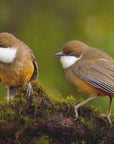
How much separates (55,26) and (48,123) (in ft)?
16.5

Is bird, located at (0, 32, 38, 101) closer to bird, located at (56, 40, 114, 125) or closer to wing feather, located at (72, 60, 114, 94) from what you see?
bird, located at (56, 40, 114, 125)

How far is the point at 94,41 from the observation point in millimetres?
8508

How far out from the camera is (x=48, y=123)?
14.9 feet

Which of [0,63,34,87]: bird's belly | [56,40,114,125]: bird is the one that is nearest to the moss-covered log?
[56,40,114,125]: bird

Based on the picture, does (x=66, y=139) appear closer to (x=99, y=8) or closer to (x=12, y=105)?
(x=12, y=105)

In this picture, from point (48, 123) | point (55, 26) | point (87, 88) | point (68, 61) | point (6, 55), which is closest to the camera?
point (48, 123)

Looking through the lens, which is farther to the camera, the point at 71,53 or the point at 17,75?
the point at 17,75

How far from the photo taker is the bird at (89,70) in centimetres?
514

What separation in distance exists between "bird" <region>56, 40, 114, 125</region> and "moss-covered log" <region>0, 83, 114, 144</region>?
0.25 m

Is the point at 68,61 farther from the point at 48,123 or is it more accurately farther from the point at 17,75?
the point at 48,123

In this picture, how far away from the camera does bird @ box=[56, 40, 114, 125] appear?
202 inches

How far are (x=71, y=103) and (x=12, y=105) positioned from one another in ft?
2.88

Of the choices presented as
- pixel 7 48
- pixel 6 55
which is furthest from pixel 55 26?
pixel 6 55

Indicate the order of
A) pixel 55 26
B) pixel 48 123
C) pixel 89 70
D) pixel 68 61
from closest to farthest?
pixel 48 123
pixel 89 70
pixel 68 61
pixel 55 26
